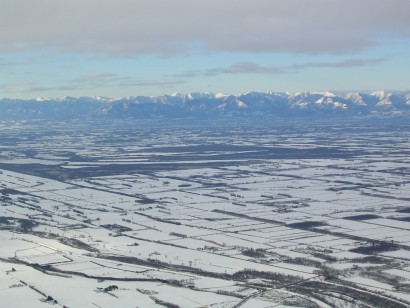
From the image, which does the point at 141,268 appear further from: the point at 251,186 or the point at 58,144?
the point at 58,144

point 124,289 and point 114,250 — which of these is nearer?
point 124,289

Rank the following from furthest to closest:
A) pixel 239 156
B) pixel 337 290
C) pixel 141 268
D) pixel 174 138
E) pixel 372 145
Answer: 1. pixel 174 138
2. pixel 372 145
3. pixel 239 156
4. pixel 141 268
5. pixel 337 290

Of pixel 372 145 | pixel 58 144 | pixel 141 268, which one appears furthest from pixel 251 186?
pixel 58 144

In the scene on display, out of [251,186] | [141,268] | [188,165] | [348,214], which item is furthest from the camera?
[188,165]

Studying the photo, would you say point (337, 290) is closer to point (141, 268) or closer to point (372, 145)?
point (141, 268)

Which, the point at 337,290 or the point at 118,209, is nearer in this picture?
the point at 337,290

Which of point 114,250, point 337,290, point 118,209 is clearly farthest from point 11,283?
point 118,209
